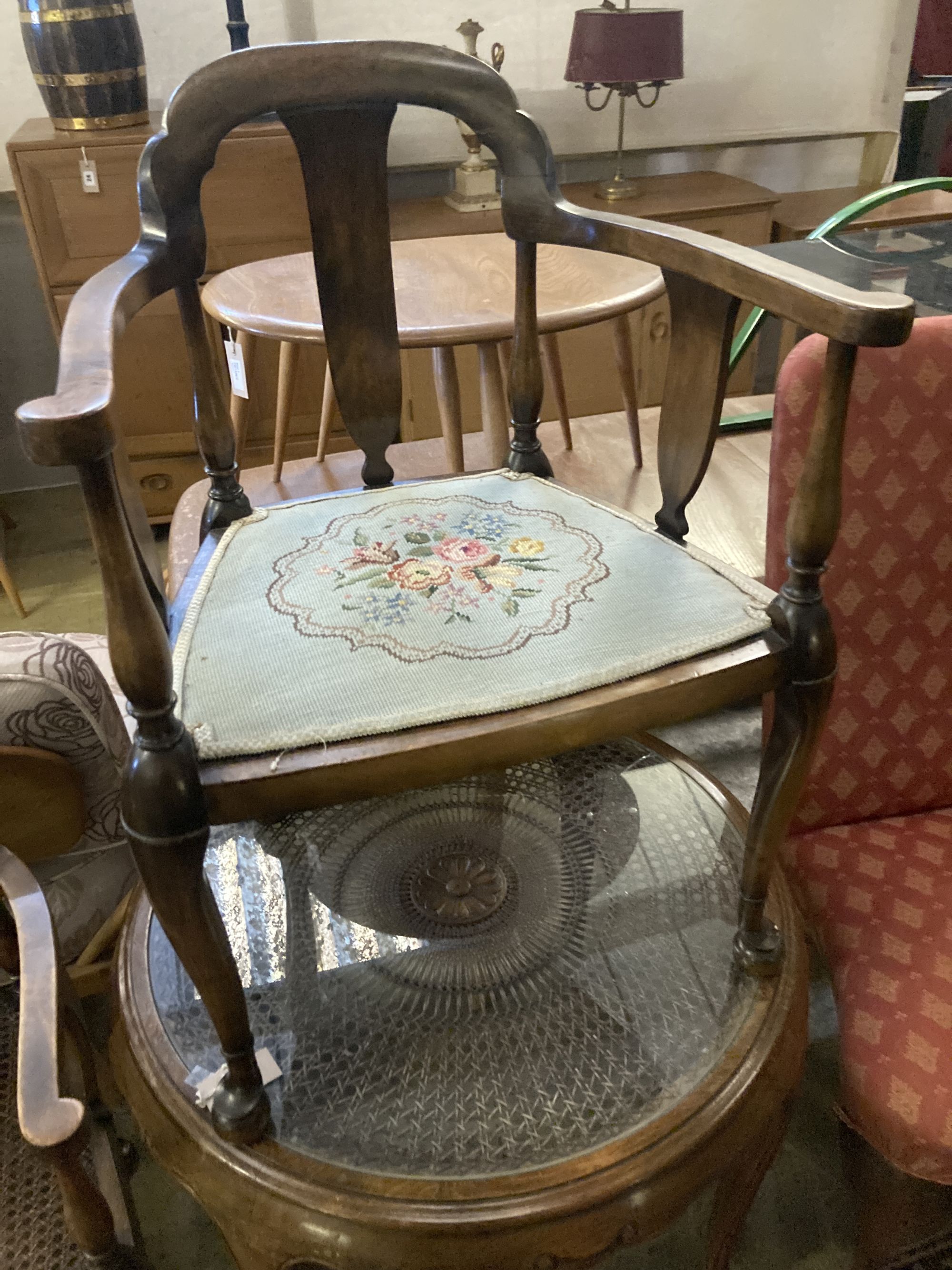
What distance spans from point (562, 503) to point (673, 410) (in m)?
0.14

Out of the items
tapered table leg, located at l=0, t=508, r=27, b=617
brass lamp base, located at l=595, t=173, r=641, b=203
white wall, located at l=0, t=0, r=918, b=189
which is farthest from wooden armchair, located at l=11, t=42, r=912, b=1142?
white wall, located at l=0, t=0, r=918, b=189

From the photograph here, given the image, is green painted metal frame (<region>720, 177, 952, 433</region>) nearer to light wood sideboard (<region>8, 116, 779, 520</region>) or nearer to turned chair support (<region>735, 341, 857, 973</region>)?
light wood sideboard (<region>8, 116, 779, 520</region>)

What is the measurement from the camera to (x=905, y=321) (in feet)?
1.86

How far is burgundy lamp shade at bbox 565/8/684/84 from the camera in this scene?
2.04m

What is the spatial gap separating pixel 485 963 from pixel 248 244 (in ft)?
5.36

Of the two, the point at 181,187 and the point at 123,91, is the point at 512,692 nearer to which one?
the point at 181,187

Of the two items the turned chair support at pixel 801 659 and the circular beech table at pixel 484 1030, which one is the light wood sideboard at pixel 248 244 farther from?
the turned chair support at pixel 801 659

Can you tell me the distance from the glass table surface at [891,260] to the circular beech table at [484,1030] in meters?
0.73

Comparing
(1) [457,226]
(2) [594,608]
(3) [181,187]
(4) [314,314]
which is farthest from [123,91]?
(2) [594,608]

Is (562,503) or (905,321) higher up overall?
(905,321)

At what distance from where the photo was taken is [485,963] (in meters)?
0.85

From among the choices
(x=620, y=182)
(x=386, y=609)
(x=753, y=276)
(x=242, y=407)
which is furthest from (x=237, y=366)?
(x=620, y=182)

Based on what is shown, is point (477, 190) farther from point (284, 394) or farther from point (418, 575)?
point (418, 575)

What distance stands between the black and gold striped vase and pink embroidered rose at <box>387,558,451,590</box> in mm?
1563
